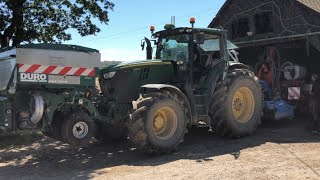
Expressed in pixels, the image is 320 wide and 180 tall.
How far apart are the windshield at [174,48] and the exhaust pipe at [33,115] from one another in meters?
3.31

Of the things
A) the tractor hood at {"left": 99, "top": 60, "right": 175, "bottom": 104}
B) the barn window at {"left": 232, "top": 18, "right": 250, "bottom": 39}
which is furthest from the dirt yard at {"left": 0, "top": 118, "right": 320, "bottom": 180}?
the barn window at {"left": 232, "top": 18, "right": 250, "bottom": 39}

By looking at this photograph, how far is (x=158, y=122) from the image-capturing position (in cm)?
894

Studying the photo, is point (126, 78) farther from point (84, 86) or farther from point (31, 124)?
point (31, 124)

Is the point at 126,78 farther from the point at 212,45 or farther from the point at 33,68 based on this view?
the point at 212,45

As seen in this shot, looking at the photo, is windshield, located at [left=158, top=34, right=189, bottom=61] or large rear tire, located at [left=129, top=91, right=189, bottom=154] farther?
windshield, located at [left=158, top=34, right=189, bottom=61]

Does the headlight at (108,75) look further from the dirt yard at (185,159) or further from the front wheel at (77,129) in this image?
the dirt yard at (185,159)

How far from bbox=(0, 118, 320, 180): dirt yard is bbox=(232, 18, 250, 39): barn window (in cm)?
443

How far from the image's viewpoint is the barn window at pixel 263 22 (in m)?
13.8

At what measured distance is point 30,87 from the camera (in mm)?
8141

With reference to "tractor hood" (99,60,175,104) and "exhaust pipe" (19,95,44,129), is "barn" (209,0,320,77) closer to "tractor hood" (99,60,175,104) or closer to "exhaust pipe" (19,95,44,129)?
"tractor hood" (99,60,175,104)

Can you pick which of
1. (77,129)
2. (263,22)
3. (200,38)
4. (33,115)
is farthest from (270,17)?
(33,115)

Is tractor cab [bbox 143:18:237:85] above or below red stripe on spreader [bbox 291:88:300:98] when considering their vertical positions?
above

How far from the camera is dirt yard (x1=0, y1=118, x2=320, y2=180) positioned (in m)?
7.36

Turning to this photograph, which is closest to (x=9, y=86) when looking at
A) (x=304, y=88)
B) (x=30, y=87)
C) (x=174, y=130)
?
(x=30, y=87)
